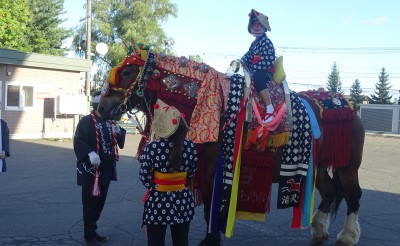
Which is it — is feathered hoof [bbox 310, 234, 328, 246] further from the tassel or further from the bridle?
the bridle

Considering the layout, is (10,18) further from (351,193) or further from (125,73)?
(351,193)

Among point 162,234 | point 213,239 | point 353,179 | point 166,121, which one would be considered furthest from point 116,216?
point 166,121

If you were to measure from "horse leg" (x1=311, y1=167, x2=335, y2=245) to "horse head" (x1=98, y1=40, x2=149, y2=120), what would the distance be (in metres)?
2.61

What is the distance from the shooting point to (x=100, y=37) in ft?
112

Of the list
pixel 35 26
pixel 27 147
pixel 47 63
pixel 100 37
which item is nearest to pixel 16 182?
pixel 27 147

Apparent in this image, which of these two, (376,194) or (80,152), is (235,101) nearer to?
(80,152)

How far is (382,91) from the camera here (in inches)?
2464

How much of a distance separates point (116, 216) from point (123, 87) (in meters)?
2.85

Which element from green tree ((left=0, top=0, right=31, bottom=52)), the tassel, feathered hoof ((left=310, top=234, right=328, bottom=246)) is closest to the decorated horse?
feathered hoof ((left=310, top=234, right=328, bottom=246))

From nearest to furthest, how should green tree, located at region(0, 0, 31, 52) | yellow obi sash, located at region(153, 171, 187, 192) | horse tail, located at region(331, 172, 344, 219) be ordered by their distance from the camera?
yellow obi sash, located at region(153, 171, 187, 192) < horse tail, located at region(331, 172, 344, 219) < green tree, located at region(0, 0, 31, 52)

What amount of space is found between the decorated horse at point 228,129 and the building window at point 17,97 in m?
16.1

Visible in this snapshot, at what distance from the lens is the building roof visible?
18.5 metres

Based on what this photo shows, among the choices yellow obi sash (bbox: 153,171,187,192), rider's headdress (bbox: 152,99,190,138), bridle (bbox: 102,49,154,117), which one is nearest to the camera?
rider's headdress (bbox: 152,99,190,138)

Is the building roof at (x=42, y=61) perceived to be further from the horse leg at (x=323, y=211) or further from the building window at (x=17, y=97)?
the horse leg at (x=323, y=211)
